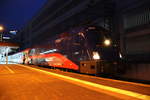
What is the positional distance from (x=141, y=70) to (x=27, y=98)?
7851 millimetres

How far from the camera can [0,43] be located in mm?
35625

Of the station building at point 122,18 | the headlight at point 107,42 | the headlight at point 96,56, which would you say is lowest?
the headlight at point 96,56

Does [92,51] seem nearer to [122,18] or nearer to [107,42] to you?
[107,42]

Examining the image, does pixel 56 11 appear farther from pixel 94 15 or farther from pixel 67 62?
pixel 67 62

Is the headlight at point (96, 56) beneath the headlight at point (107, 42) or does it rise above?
beneath

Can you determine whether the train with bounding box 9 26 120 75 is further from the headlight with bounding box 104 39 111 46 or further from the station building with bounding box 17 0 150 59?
→ the station building with bounding box 17 0 150 59

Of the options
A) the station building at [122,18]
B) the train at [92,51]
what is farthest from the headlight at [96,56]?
the station building at [122,18]

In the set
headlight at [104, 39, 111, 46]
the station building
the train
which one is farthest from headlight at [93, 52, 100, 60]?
the station building

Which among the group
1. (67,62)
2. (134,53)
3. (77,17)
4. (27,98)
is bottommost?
(27,98)

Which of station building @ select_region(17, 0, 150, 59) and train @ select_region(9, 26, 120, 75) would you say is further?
station building @ select_region(17, 0, 150, 59)

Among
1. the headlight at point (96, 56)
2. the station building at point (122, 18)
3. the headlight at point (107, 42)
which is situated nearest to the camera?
the headlight at point (96, 56)

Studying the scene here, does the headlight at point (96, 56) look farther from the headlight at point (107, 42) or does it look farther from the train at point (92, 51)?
the headlight at point (107, 42)

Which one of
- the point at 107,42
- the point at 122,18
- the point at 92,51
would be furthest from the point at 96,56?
the point at 122,18

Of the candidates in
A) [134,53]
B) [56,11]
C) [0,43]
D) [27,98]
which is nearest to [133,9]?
[134,53]
